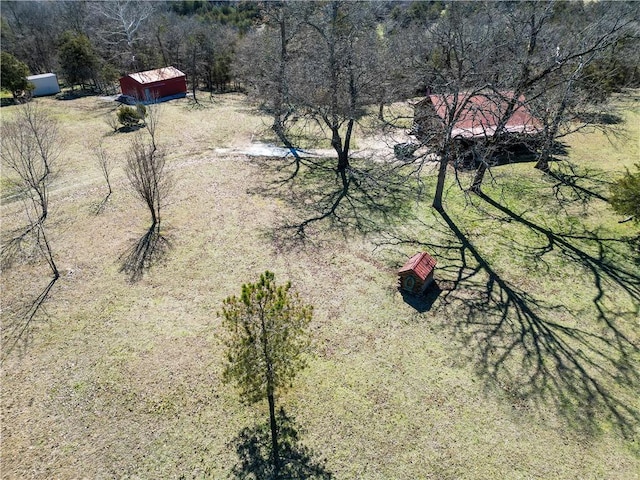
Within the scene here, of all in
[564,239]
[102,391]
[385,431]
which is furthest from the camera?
[564,239]

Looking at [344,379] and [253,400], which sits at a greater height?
[253,400]

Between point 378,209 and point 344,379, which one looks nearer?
point 344,379

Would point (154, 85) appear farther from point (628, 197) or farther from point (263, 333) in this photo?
point (628, 197)

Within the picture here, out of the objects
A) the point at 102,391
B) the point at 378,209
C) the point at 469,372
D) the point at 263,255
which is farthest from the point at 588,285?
the point at 102,391

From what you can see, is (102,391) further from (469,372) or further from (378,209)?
(378,209)

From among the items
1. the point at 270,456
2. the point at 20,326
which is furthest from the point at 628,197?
the point at 20,326

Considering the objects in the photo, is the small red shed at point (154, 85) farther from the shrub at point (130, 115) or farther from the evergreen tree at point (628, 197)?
the evergreen tree at point (628, 197)
